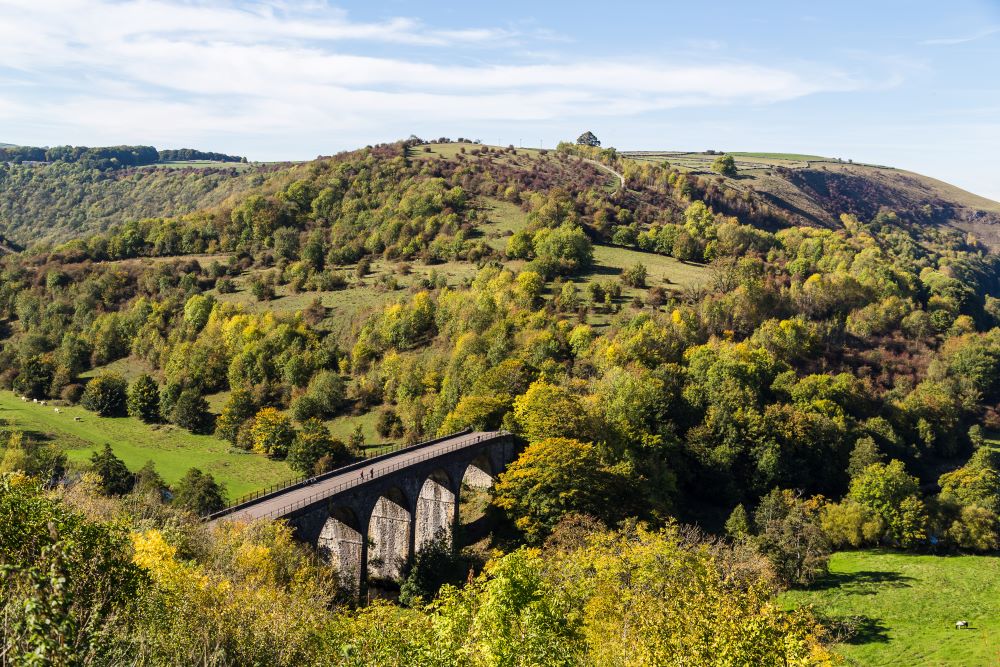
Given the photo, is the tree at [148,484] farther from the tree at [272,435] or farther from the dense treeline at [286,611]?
the dense treeline at [286,611]

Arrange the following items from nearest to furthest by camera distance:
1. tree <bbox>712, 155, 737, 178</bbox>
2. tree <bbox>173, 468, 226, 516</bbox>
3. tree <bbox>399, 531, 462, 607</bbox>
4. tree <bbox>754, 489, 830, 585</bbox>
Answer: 1. tree <bbox>399, 531, 462, 607</bbox>
2. tree <bbox>754, 489, 830, 585</bbox>
3. tree <bbox>173, 468, 226, 516</bbox>
4. tree <bbox>712, 155, 737, 178</bbox>

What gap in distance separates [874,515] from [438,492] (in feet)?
112

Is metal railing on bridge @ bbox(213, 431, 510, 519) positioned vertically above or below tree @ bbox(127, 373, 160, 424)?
above

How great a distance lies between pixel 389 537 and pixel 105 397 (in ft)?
160

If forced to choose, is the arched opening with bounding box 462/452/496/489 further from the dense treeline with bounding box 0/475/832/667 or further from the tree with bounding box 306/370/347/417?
the tree with bounding box 306/370/347/417

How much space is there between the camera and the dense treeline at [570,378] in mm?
28266

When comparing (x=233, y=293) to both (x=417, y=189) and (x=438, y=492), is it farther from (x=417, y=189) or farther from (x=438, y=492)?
(x=438, y=492)

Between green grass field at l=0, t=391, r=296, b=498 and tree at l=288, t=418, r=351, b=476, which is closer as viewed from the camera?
tree at l=288, t=418, r=351, b=476

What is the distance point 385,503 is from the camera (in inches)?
1930

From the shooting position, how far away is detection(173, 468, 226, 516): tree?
48100mm

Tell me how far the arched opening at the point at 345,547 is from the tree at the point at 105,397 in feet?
160

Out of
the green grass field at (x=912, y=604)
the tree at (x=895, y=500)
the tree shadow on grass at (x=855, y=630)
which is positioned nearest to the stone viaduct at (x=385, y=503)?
the green grass field at (x=912, y=604)

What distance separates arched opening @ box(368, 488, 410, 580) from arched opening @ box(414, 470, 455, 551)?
2756 millimetres

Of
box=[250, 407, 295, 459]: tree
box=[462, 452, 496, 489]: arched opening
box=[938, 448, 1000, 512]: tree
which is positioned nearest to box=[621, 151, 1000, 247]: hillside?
box=[938, 448, 1000, 512]: tree
